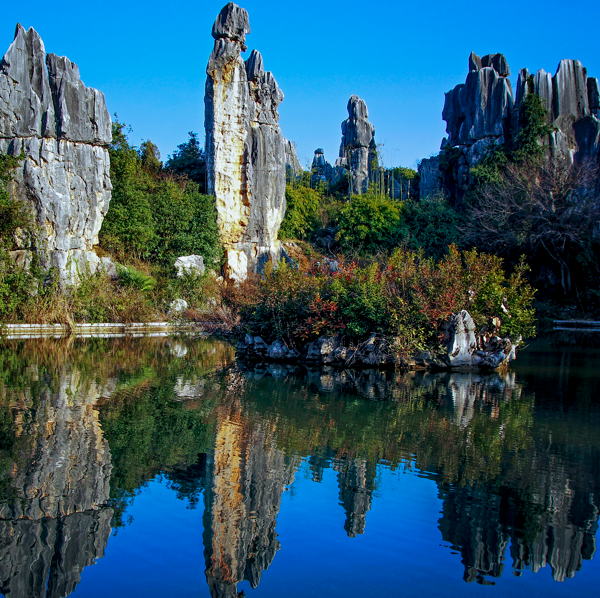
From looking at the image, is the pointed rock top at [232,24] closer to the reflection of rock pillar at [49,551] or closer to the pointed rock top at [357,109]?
the pointed rock top at [357,109]

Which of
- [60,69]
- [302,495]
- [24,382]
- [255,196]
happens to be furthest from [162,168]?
[302,495]

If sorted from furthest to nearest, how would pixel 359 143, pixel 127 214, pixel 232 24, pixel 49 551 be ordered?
pixel 359 143 < pixel 232 24 < pixel 127 214 < pixel 49 551

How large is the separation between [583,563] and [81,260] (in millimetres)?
18217

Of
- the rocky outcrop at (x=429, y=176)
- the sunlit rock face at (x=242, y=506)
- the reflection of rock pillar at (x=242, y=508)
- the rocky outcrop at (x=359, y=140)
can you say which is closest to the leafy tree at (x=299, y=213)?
the rocky outcrop at (x=429, y=176)

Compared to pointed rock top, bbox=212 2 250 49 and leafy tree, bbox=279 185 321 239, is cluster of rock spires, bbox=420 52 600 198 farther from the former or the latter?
pointed rock top, bbox=212 2 250 49

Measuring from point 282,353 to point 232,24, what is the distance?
17476mm

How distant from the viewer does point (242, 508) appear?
4.38m

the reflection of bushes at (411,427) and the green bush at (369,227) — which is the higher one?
the green bush at (369,227)

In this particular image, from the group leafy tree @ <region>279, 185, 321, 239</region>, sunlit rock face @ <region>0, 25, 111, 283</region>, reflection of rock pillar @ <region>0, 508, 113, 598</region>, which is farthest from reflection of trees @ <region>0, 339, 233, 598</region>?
leafy tree @ <region>279, 185, 321, 239</region>

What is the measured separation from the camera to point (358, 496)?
465 centimetres

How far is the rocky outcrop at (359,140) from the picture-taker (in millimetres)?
42938

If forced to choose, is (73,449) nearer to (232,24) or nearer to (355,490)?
(355,490)

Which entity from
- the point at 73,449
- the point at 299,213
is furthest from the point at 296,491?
the point at 299,213

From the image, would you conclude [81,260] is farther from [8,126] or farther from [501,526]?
[501,526]
